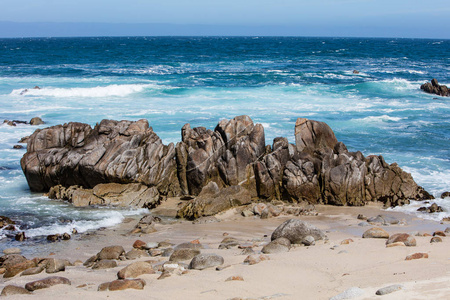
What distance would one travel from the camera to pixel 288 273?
844cm

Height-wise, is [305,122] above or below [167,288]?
above

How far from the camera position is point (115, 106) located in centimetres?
3347

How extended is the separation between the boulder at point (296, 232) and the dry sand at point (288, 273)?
1.01ft

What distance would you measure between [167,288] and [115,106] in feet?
87.8

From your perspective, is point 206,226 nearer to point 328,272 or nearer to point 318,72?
point 328,272

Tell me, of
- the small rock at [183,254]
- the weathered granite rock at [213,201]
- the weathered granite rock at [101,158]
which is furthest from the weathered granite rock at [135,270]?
the weathered granite rock at [101,158]

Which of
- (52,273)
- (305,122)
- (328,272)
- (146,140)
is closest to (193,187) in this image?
(146,140)

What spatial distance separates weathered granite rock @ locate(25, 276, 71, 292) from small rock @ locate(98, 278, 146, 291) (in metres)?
0.99

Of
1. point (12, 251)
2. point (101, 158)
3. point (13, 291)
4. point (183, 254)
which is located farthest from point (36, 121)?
point (13, 291)

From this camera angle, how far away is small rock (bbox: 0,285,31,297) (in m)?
8.17

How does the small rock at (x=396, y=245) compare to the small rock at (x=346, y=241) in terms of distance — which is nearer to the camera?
the small rock at (x=396, y=245)

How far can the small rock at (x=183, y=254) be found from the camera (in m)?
10.2

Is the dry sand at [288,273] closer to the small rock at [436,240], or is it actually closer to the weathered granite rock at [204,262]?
the small rock at [436,240]

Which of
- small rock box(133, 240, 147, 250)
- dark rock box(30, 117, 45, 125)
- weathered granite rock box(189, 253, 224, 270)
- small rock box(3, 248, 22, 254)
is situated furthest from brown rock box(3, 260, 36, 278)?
dark rock box(30, 117, 45, 125)
